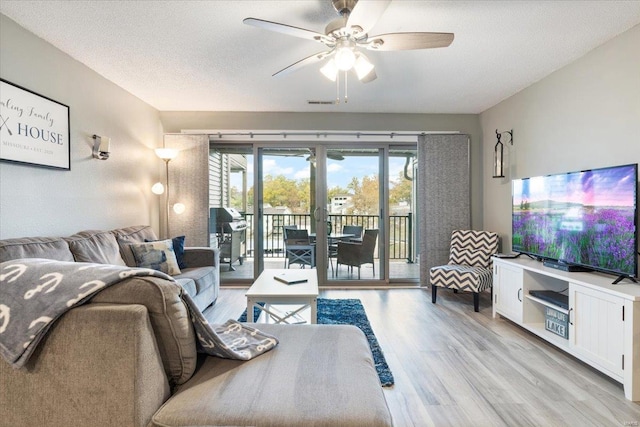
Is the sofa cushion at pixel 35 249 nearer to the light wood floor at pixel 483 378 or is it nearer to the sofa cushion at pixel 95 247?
the sofa cushion at pixel 95 247

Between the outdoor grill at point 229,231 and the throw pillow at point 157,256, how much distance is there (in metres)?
1.29

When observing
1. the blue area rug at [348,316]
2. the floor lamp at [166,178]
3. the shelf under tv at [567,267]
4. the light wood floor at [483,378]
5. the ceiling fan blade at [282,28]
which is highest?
the ceiling fan blade at [282,28]

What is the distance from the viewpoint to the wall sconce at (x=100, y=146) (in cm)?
310

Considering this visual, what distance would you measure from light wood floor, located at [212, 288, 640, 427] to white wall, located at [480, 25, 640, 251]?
1.52 metres

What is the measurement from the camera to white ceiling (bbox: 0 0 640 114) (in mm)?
2107

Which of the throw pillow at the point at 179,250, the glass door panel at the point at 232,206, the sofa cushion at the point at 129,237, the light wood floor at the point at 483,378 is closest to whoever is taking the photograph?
the light wood floor at the point at 483,378

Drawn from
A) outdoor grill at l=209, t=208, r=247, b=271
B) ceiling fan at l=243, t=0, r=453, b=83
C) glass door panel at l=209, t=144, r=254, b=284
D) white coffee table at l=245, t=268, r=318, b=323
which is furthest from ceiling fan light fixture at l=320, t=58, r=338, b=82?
outdoor grill at l=209, t=208, r=247, b=271

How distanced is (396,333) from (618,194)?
1.95 metres

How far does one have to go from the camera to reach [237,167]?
182 inches

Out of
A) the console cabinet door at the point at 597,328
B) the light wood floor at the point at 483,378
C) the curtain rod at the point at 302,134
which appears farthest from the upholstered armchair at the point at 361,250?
the console cabinet door at the point at 597,328

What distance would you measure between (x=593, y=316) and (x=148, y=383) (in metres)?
2.62

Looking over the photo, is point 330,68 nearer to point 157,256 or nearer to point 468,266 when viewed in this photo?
point 157,256

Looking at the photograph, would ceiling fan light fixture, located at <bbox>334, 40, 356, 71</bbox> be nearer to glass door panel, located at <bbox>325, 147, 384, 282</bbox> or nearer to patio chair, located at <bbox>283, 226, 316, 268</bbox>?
glass door panel, located at <bbox>325, 147, 384, 282</bbox>

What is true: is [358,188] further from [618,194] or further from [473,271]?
[618,194]
